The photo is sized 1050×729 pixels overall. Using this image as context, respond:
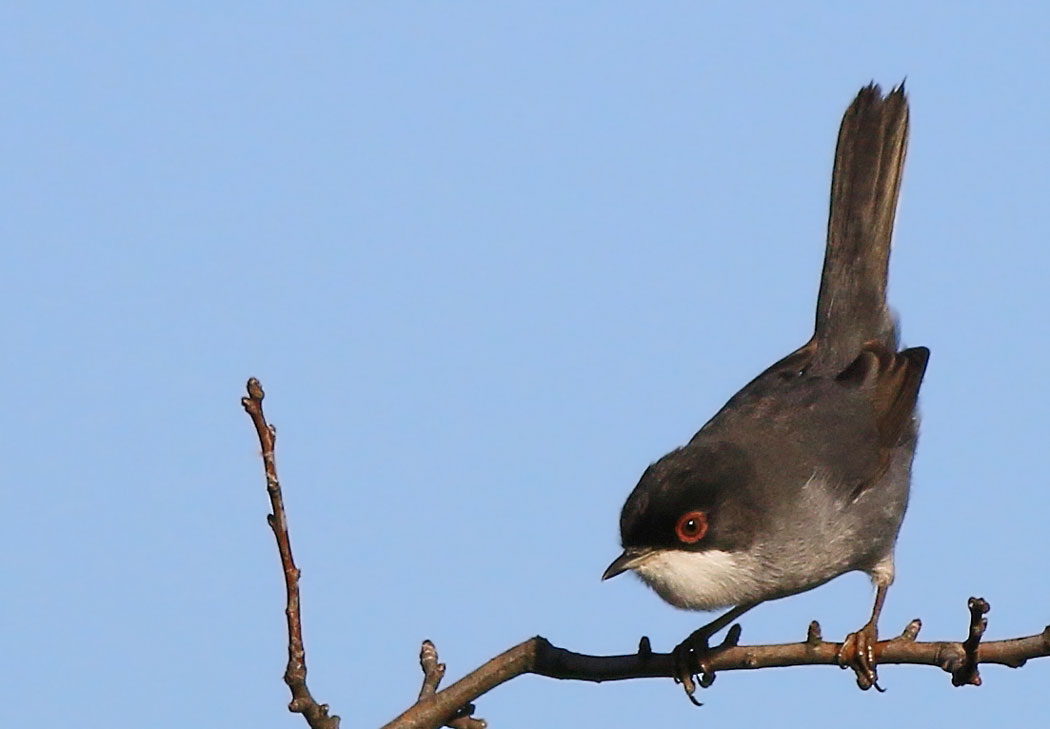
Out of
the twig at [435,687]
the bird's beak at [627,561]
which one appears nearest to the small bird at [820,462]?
the bird's beak at [627,561]

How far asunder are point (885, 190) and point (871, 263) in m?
0.55

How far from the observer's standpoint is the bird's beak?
617cm

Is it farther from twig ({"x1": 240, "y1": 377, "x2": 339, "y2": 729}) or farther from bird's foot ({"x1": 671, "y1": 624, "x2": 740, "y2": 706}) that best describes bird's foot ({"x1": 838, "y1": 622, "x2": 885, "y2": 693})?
twig ({"x1": 240, "y1": 377, "x2": 339, "y2": 729})

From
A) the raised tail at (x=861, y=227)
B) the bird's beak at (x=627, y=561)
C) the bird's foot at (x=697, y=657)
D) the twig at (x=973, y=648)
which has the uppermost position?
the raised tail at (x=861, y=227)

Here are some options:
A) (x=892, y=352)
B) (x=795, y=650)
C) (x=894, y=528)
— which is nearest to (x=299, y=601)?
(x=795, y=650)

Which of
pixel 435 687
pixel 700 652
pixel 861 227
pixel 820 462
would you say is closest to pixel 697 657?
pixel 700 652

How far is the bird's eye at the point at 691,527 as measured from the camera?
6.25 m

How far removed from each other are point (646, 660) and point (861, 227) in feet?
12.9

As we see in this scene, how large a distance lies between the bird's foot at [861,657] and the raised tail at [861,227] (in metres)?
2.16

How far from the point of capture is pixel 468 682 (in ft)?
16.8

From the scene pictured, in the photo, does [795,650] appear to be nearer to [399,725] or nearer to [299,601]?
[399,725]

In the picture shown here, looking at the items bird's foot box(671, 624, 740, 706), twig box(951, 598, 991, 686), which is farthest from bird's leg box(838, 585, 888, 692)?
twig box(951, 598, 991, 686)

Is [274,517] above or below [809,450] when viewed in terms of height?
below

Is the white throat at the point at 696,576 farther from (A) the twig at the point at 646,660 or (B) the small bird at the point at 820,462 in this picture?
(A) the twig at the point at 646,660
